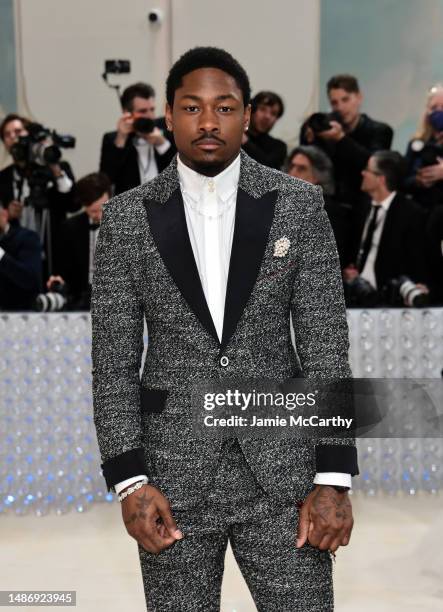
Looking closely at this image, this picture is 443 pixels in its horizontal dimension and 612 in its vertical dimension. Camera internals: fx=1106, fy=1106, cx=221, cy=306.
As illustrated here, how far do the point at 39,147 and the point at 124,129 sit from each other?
18.1 inches

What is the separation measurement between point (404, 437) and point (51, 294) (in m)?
1.57

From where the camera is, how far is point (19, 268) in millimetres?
4676

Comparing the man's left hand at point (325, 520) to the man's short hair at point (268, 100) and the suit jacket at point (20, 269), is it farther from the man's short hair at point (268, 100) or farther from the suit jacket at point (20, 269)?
the man's short hair at point (268, 100)

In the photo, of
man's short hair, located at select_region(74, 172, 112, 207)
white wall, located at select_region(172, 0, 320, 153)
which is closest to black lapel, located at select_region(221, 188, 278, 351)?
man's short hair, located at select_region(74, 172, 112, 207)

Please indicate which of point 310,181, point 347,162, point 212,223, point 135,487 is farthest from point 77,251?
point 135,487

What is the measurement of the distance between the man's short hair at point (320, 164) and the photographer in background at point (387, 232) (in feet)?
0.56

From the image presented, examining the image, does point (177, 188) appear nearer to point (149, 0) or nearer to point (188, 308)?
point (188, 308)

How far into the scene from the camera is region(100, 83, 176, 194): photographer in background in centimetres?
533

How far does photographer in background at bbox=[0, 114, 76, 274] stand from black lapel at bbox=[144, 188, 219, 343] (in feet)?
11.1

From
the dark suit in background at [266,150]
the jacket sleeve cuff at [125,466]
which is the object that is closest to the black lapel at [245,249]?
the jacket sleeve cuff at [125,466]

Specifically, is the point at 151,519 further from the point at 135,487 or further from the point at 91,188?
the point at 91,188

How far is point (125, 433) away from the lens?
168cm

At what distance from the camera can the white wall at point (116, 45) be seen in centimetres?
749

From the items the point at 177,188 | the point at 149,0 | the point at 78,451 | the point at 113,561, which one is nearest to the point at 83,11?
the point at 149,0
